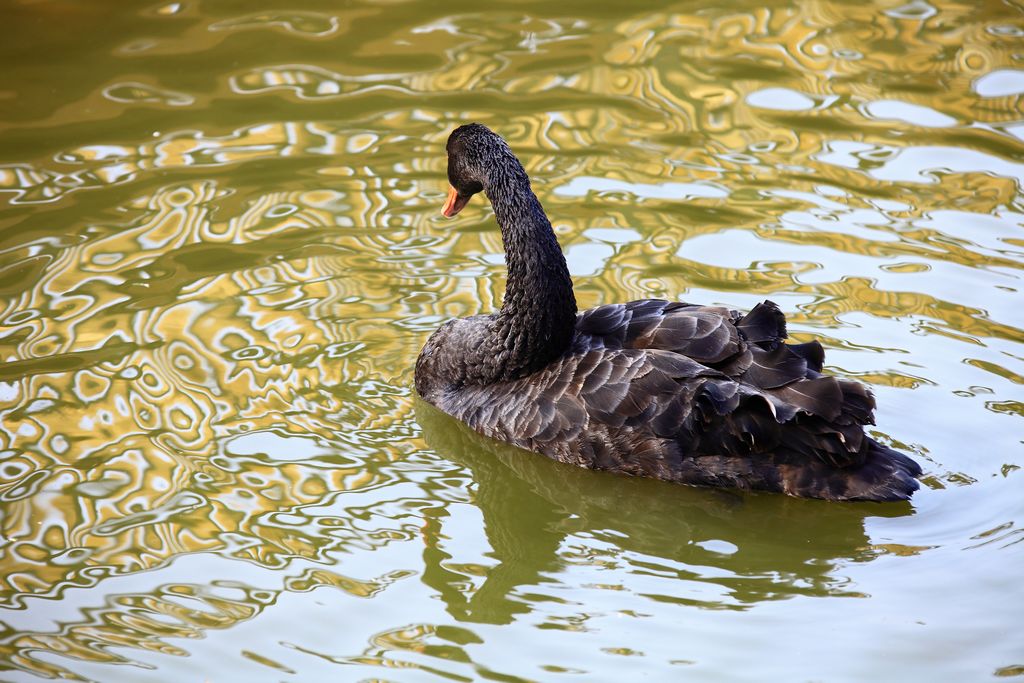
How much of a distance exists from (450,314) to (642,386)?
6.44ft

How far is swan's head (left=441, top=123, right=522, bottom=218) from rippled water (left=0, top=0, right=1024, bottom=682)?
0.85 metres

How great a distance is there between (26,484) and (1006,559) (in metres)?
4.38

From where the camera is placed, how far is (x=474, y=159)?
661cm

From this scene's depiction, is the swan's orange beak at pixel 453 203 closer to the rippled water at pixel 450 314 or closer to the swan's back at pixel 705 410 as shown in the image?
the rippled water at pixel 450 314

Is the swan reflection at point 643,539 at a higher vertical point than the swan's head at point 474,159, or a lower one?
lower

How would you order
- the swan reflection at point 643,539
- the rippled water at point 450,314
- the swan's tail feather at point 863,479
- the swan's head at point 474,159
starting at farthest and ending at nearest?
the swan's head at point 474,159
the swan's tail feather at point 863,479
the swan reflection at point 643,539
the rippled water at point 450,314

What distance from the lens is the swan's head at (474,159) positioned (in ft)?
21.0

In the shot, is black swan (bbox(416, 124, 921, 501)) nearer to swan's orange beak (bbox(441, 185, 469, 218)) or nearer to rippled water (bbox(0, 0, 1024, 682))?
rippled water (bbox(0, 0, 1024, 682))

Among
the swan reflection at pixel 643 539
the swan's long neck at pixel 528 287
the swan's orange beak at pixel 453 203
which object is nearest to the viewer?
the swan reflection at pixel 643 539

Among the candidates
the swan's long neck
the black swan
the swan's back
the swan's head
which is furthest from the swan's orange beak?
the swan's back

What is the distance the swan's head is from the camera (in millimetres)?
6406

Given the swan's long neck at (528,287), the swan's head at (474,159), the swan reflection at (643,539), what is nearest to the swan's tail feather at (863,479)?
the swan reflection at (643,539)

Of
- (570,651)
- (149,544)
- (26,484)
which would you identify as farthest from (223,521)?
(570,651)

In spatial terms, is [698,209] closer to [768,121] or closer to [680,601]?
[768,121]
